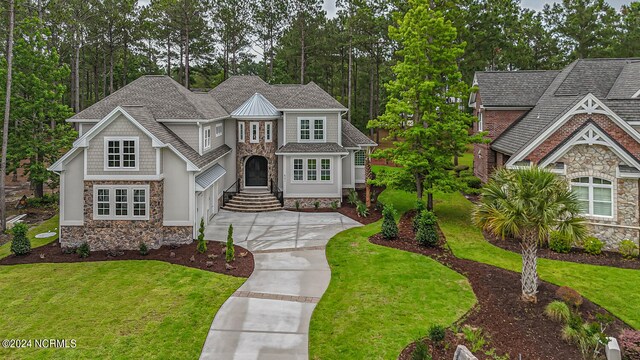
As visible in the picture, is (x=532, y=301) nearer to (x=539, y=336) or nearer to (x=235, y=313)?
(x=539, y=336)

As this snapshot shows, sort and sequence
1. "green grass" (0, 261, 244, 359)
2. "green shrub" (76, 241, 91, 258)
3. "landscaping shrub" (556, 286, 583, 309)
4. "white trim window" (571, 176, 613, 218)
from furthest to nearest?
"green shrub" (76, 241, 91, 258) < "white trim window" (571, 176, 613, 218) < "landscaping shrub" (556, 286, 583, 309) < "green grass" (0, 261, 244, 359)

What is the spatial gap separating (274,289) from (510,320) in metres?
6.94

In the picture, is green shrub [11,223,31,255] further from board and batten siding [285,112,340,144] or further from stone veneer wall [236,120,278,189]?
board and batten siding [285,112,340,144]

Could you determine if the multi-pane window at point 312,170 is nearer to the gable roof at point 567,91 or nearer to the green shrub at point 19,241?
the gable roof at point 567,91

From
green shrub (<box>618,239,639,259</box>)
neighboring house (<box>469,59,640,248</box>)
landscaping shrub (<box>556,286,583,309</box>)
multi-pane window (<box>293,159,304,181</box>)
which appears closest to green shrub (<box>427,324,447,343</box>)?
landscaping shrub (<box>556,286,583,309</box>)

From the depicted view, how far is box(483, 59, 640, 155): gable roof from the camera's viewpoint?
20719 mm

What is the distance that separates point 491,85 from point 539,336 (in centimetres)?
2072

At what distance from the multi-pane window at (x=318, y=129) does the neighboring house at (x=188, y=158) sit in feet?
0.21

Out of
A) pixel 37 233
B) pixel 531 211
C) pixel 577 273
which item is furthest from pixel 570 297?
pixel 37 233

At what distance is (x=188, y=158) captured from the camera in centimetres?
1734

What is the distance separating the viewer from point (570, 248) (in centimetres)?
1541

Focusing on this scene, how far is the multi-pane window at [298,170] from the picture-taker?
2411 cm

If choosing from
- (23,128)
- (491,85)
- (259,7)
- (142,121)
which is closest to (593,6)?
(491,85)

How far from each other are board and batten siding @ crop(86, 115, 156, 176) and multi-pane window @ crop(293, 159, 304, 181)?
9.48 meters
